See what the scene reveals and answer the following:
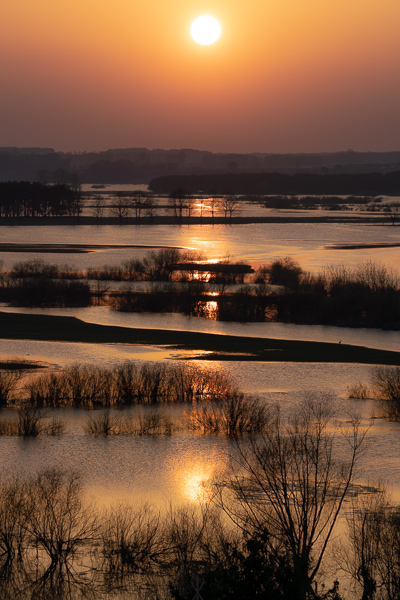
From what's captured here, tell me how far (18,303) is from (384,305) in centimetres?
1912

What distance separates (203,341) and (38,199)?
3405 inches

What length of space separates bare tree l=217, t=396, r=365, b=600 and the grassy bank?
269 inches

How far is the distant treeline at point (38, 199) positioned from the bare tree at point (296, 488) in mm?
95033

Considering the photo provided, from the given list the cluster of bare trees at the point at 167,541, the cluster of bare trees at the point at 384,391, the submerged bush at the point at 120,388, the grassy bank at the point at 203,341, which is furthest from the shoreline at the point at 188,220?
the cluster of bare trees at the point at 167,541

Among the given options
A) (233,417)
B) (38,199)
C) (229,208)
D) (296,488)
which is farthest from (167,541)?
(229,208)

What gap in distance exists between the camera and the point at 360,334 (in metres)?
35.3

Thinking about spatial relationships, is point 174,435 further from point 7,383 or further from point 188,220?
point 188,220

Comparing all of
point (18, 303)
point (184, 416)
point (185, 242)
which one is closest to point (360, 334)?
point (184, 416)

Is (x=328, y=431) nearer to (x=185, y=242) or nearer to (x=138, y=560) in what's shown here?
(x=138, y=560)

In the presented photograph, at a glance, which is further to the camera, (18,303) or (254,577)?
(18,303)

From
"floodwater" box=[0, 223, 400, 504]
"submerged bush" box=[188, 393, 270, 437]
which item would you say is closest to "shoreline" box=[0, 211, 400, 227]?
"floodwater" box=[0, 223, 400, 504]

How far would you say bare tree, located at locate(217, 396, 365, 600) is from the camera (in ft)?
36.1

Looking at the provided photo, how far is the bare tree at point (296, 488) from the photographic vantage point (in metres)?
11.0

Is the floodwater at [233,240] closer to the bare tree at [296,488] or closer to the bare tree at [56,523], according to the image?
the bare tree at [296,488]
